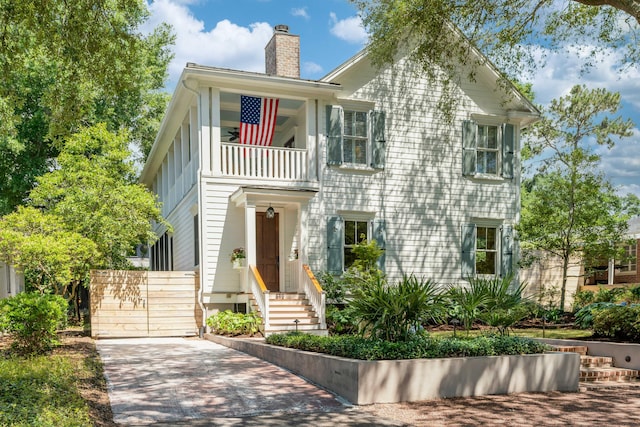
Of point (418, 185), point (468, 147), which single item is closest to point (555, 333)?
point (418, 185)

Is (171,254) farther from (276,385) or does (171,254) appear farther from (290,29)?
(276,385)

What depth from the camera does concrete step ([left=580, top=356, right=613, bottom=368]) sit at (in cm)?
1032

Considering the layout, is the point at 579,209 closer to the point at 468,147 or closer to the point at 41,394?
the point at 468,147

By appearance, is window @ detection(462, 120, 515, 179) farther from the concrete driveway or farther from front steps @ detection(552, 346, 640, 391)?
the concrete driveway

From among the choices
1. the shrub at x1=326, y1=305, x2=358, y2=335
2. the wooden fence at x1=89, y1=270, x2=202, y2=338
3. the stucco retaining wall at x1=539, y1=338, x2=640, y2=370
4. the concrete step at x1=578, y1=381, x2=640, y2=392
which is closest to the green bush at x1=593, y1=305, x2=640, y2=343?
the stucco retaining wall at x1=539, y1=338, x2=640, y2=370

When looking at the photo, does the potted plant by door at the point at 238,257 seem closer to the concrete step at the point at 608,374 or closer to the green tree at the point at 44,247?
the green tree at the point at 44,247

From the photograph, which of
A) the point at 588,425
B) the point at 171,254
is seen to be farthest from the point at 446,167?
the point at 588,425

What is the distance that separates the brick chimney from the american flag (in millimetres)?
1581

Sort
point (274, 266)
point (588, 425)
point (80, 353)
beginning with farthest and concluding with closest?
1. point (274, 266)
2. point (80, 353)
3. point (588, 425)

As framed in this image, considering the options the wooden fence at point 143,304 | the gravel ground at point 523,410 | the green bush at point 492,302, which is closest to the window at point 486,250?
the green bush at point 492,302

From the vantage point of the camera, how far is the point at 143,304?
15.3 metres

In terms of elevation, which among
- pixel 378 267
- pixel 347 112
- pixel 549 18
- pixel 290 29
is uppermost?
pixel 290 29

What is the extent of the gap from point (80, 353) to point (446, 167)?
36.6 feet

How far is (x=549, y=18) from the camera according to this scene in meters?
12.7
